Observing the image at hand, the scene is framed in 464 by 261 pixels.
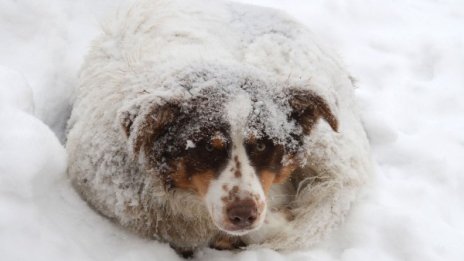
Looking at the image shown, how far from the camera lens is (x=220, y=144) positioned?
2740 millimetres

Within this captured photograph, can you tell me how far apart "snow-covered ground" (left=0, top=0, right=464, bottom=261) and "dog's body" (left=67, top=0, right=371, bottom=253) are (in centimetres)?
15

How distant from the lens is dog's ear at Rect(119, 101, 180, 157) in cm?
274

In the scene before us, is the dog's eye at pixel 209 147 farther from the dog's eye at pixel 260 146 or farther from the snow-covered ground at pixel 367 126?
the snow-covered ground at pixel 367 126

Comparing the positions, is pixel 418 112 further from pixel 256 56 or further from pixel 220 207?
pixel 220 207

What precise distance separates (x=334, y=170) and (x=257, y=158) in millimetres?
957

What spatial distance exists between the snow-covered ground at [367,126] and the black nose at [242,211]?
0.48 metres

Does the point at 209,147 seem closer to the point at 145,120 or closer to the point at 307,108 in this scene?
the point at 145,120

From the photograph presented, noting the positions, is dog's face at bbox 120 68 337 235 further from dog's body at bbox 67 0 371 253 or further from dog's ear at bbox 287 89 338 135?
dog's ear at bbox 287 89 338 135

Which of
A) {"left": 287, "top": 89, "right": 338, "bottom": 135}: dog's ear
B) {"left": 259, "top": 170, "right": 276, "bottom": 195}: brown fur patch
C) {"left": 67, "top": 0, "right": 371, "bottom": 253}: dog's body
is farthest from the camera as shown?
{"left": 287, "top": 89, "right": 338, "bottom": 135}: dog's ear

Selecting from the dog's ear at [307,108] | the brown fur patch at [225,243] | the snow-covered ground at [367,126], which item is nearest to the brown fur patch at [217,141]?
the dog's ear at [307,108]

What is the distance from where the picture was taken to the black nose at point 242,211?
2660 millimetres

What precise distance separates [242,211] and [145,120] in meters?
0.62

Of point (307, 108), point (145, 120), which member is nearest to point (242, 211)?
point (145, 120)

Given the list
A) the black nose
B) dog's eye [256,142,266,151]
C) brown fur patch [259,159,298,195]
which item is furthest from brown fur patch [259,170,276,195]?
the black nose
